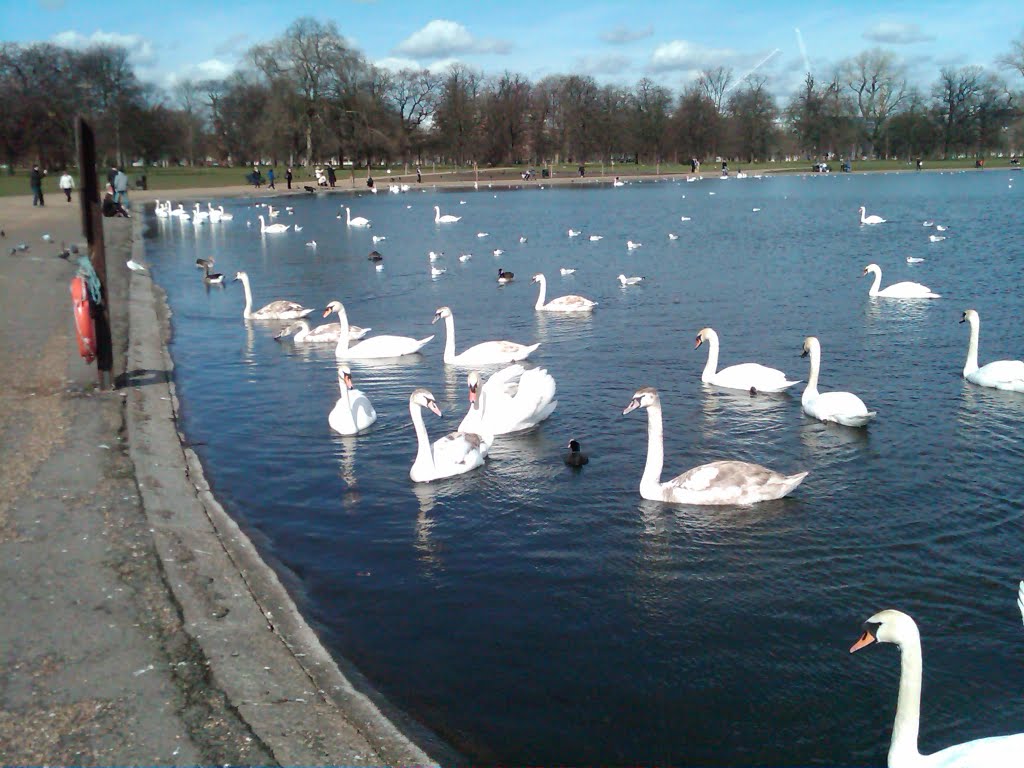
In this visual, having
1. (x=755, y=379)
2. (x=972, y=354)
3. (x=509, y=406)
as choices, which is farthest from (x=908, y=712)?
(x=972, y=354)

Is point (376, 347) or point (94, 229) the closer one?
point (94, 229)

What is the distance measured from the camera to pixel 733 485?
8883mm

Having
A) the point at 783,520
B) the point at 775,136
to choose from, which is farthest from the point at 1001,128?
the point at 783,520

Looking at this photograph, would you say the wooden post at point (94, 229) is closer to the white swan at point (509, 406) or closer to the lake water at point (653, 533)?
the lake water at point (653, 533)

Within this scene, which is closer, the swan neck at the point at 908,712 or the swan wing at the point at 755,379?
the swan neck at the point at 908,712

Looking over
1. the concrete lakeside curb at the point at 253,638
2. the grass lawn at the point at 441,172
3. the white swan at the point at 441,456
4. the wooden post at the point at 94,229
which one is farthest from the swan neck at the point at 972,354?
the grass lawn at the point at 441,172

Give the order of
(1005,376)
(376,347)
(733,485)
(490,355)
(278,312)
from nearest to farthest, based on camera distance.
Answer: (733,485), (1005,376), (490,355), (376,347), (278,312)

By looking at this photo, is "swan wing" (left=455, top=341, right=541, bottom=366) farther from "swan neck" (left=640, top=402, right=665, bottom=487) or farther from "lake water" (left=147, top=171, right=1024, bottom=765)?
"swan neck" (left=640, top=402, right=665, bottom=487)

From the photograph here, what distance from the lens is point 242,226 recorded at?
4566 centimetres

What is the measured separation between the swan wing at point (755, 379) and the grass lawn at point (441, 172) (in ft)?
195

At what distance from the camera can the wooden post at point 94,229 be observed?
1117 cm

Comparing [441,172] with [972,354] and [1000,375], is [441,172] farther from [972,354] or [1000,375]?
[1000,375]

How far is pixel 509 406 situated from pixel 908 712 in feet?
22.4

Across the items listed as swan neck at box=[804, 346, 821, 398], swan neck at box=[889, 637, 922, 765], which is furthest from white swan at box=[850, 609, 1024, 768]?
swan neck at box=[804, 346, 821, 398]
